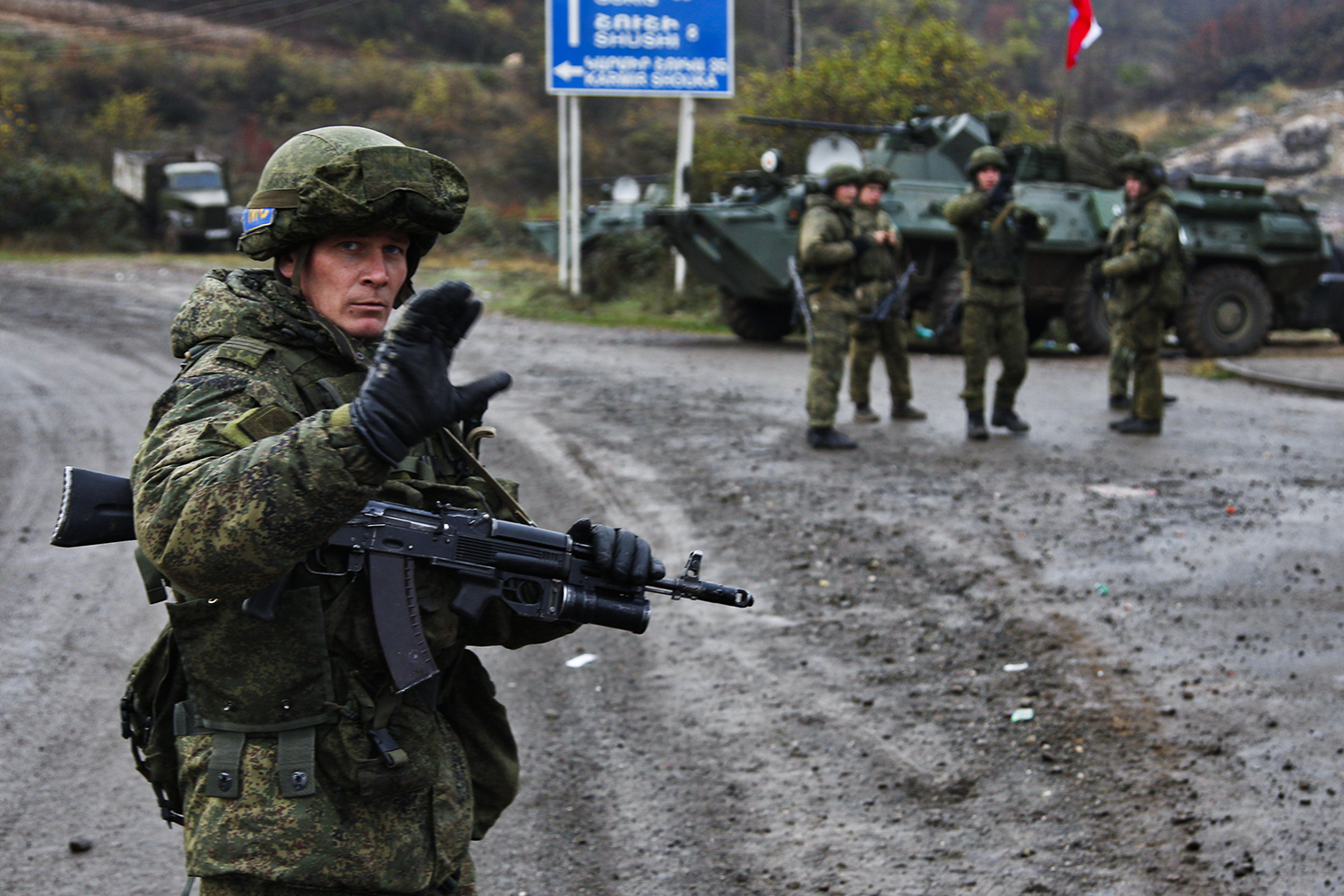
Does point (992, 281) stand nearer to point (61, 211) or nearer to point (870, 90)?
point (870, 90)

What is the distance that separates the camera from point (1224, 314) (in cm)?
1460

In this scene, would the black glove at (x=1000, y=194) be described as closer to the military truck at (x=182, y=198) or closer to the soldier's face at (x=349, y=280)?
the soldier's face at (x=349, y=280)

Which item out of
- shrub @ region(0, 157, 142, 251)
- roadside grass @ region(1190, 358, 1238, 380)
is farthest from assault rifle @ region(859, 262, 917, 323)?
shrub @ region(0, 157, 142, 251)

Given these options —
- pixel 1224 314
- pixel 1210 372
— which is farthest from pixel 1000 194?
pixel 1224 314

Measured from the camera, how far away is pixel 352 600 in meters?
2.02

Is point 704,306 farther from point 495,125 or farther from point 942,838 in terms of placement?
point 495,125

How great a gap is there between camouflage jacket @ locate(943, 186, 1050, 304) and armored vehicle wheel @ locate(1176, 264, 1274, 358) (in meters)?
5.99

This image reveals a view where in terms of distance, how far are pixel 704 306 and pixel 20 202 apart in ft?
56.2

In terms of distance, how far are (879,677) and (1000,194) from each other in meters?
5.30

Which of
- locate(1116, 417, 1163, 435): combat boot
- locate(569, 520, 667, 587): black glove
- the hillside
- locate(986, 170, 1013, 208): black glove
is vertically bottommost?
locate(1116, 417, 1163, 435): combat boot

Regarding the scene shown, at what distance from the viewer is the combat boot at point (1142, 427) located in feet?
30.8

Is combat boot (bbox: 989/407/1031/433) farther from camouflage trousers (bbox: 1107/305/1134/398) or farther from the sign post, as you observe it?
the sign post

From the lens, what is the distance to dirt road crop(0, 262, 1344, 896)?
355cm

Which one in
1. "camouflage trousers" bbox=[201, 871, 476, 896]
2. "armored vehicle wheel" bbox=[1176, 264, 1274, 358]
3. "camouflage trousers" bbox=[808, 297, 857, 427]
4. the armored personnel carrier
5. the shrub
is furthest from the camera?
the shrub
